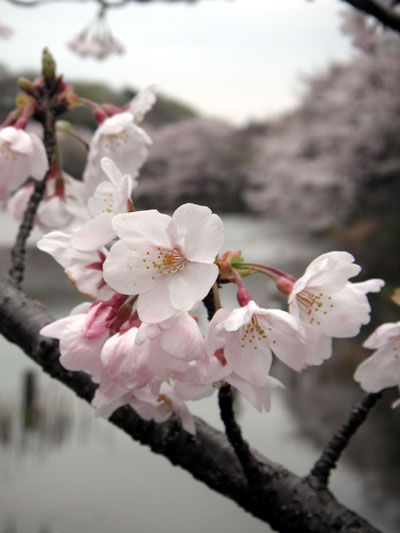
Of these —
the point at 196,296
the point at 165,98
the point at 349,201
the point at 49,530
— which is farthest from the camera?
the point at 165,98

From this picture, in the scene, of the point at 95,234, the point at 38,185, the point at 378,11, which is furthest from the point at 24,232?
the point at 378,11

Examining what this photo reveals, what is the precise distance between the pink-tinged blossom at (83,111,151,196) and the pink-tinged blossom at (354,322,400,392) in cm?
20

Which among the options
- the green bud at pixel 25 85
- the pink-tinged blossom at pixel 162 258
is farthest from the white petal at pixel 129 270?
the green bud at pixel 25 85

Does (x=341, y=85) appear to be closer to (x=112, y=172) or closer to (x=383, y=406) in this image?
(x=383, y=406)

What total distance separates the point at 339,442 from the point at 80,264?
194mm

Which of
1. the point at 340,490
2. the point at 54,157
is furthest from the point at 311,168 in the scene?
the point at 54,157

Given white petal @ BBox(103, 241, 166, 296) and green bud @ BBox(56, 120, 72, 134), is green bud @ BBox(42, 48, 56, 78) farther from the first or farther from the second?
white petal @ BBox(103, 241, 166, 296)

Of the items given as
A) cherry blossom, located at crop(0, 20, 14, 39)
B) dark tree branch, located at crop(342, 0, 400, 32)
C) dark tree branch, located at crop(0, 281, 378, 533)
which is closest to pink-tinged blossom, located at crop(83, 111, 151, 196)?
→ dark tree branch, located at crop(0, 281, 378, 533)

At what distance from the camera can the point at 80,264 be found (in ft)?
0.83

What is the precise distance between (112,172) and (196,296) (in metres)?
0.07

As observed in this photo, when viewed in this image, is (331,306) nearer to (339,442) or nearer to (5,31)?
(339,442)

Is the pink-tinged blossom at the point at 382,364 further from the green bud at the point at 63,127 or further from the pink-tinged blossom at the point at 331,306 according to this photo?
the green bud at the point at 63,127

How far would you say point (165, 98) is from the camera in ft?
16.7

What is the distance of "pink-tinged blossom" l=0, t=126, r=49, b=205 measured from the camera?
1.07ft
